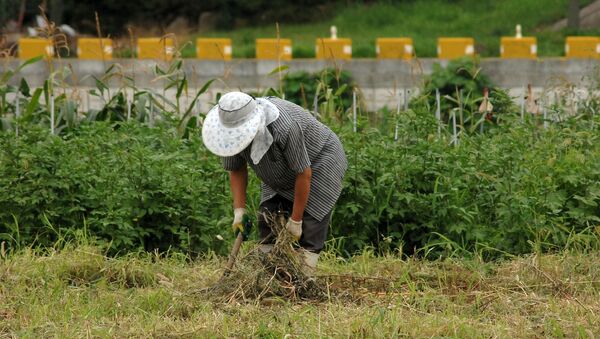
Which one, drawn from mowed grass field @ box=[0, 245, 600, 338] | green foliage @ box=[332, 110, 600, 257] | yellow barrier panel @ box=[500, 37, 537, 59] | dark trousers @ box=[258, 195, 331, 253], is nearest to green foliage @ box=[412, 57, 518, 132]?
green foliage @ box=[332, 110, 600, 257]

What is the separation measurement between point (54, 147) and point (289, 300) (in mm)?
2073

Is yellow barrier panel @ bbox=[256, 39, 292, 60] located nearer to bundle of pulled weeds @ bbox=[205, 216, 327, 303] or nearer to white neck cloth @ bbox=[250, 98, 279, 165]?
bundle of pulled weeds @ bbox=[205, 216, 327, 303]

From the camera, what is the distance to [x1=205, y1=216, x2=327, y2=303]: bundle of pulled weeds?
5.60 m

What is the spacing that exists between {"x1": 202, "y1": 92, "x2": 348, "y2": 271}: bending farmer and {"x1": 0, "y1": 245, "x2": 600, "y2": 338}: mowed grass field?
0.33m

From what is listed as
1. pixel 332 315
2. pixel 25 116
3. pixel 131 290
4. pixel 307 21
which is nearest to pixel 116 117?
pixel 25 116

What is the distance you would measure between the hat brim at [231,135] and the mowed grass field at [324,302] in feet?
2.29

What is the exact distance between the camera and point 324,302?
5.60 m

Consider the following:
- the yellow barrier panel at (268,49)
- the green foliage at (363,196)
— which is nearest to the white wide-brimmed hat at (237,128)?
the green foliage at (363,196)

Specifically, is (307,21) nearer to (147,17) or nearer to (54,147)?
(147,17)

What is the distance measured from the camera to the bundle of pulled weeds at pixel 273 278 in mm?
5602

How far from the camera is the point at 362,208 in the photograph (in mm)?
6922

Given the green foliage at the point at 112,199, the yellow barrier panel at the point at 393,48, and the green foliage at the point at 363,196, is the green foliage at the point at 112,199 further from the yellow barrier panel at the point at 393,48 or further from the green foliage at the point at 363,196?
the yellow barrier panel at the point at 393,48

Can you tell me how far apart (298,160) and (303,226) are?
49 centimetres

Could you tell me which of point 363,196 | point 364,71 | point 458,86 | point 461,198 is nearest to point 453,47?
point 364,71
